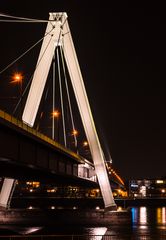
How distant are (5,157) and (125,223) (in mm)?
23031

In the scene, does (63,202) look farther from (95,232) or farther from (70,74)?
(70,74)

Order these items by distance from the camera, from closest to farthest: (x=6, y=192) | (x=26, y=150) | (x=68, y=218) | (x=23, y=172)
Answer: (x=26, y=150), (x=23, y=172), (x=6, y=192), (x=68, y=218)

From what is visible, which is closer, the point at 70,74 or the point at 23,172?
the point at 23,172

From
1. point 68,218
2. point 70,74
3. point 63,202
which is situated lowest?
point 68,218

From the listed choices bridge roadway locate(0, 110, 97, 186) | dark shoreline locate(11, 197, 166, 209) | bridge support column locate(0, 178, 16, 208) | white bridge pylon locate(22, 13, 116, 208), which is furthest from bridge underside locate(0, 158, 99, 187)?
dark shoreline locate(11, 197, 166, 209)

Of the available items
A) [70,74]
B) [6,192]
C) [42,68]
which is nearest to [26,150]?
[42,68]

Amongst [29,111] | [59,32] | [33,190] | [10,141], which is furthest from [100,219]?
[33,190]

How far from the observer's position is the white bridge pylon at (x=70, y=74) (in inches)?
1583

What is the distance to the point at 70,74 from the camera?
42719mm

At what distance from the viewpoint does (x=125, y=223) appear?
145ft

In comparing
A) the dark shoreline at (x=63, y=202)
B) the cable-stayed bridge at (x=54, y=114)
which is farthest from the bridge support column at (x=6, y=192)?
the dark shoreline at (x=63, y=202)

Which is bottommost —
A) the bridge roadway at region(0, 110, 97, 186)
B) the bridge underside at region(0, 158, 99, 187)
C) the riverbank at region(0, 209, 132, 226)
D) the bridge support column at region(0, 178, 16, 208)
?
the riverbank at region(0, 209, 132, 226)

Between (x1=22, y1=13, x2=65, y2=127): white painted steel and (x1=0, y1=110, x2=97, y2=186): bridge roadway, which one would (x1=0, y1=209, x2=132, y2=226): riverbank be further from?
(x1=22, y1=13, x2=65, y2=127): white painted steel

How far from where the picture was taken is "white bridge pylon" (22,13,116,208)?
132 ft
